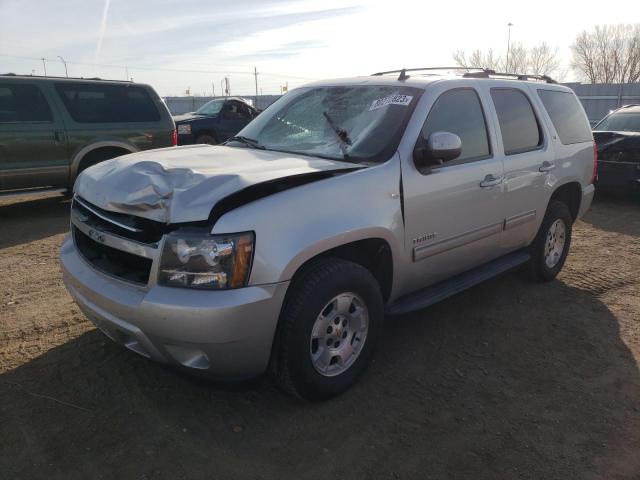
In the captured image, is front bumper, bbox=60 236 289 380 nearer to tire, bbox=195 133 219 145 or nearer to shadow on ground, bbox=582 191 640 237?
shadow on ground, bbox=582 191 640 237

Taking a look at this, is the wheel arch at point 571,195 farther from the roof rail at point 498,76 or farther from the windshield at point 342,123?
the windshield at point 342,123

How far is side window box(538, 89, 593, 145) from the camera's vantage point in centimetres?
487

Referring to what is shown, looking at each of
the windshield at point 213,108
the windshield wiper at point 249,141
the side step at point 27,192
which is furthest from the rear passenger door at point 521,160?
the windshield at point 213,108

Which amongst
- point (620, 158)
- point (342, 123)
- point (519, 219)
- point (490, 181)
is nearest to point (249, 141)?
point (342, 123)

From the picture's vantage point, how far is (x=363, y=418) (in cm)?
297

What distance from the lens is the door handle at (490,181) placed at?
12.7ft

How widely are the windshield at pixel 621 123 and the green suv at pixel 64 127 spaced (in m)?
7.50

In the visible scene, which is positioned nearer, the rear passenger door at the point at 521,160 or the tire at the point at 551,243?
the rear passenger door at the point at 521,160

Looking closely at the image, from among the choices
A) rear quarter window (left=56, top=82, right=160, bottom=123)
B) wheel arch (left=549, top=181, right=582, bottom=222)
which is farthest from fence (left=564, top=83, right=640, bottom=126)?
rear quarter window (left=56, top=82, right=160, bottom=123)

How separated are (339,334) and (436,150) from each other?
1.27m

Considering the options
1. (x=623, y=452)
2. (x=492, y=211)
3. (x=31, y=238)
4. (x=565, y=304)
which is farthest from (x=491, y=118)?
(x=31, y=238)

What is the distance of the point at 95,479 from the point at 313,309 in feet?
4.27

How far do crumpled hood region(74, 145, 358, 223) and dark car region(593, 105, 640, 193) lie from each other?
6.81m

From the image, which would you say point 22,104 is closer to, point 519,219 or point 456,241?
point 456,241
